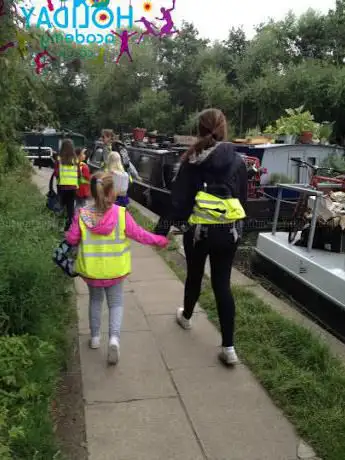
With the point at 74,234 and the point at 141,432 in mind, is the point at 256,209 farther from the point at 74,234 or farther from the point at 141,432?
the point at 141,432

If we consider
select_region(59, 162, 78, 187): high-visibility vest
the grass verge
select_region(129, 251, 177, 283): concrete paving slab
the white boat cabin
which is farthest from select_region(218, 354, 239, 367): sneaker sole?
the white boat cabin

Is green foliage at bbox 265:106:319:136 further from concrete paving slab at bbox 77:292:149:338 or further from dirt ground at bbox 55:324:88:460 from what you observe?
dirt ground at bbox 55:324:88:460

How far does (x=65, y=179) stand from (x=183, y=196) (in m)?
4.42

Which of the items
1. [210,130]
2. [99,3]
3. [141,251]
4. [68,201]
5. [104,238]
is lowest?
[141,251]

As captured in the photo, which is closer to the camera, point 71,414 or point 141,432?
point 141,432

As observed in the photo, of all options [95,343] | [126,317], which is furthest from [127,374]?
[126,317]

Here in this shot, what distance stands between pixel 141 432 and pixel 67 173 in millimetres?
5396

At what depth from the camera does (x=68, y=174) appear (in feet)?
25.1

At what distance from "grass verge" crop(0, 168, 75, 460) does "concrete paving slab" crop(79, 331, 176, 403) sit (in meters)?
0.21

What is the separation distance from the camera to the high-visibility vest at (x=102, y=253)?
11.8ft

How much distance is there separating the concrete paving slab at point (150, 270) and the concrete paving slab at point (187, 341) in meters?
1.32

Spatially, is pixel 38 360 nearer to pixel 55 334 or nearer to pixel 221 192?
pixel 55 334

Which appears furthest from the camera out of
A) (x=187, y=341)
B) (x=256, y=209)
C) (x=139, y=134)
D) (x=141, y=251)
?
(x=139, y=134)

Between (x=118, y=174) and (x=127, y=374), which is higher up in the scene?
(x=118, y=174)
